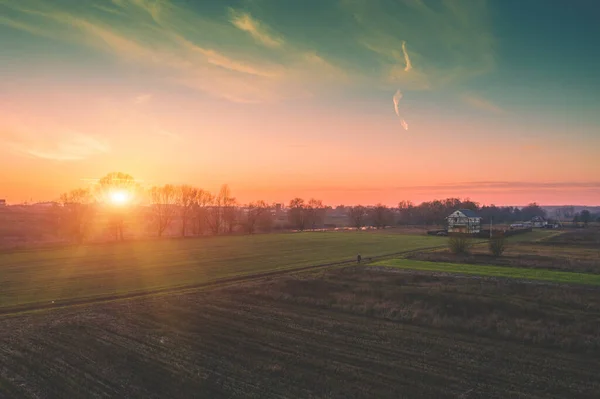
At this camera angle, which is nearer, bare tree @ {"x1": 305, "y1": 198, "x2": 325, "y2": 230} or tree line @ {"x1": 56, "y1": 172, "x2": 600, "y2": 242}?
tree line @ {"x1": 56, "y1": 172, "x2": 600, "y2": 242}

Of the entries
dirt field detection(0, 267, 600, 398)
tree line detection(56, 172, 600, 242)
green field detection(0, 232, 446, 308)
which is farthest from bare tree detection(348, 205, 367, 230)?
dirt field detection(0, 267, 600, 398)

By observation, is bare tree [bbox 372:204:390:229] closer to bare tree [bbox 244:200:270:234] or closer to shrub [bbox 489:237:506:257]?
bare tree [bbox 244:200:270:234]

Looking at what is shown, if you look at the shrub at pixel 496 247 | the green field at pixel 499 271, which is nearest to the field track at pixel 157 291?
the green field at pixel 499 271

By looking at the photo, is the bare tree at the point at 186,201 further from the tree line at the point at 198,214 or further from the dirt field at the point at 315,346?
the dirt field at the point at 315,346

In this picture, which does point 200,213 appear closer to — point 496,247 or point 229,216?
point 229,216

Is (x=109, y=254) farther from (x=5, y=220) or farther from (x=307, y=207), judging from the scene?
(x=307, y=207)

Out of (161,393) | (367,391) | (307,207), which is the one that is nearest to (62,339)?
(161,393)
